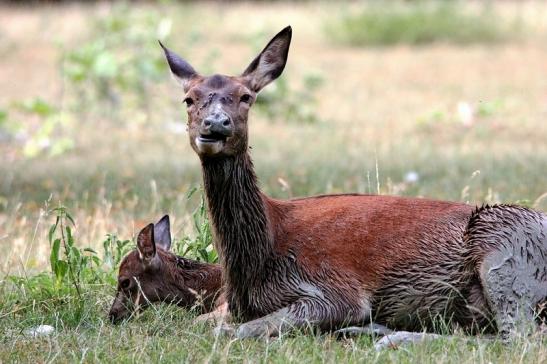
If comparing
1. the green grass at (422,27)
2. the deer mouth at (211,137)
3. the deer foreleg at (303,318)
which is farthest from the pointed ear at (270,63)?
the green grass at (422,27)

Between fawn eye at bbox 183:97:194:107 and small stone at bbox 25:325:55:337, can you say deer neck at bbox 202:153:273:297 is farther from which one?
small stone at bbox 25:325:55:337

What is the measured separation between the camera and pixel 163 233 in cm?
693

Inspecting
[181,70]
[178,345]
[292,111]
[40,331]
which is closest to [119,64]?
[292,111]

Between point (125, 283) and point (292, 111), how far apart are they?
8.66 metres

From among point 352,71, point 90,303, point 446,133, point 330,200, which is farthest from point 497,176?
point 352,71

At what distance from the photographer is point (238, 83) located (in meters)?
6.20

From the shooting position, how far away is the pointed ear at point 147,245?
20.9 feet

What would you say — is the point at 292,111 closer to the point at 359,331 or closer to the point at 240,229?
the point at 240,229

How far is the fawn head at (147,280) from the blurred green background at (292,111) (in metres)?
A: 0.80

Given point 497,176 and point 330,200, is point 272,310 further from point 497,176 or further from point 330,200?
point 497,176

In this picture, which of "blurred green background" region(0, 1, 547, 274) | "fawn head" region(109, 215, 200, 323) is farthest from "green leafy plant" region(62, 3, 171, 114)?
"fawn head" region(109, 215, 200, 323)

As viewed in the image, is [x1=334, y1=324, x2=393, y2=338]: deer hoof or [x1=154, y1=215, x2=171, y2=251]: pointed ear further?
[x1=154, y1=215, x2=171, y2=251]: pointed ear

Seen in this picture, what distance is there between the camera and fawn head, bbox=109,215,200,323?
638 cm

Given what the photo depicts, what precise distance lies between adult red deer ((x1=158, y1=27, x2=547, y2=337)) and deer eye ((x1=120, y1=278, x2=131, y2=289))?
561mm
